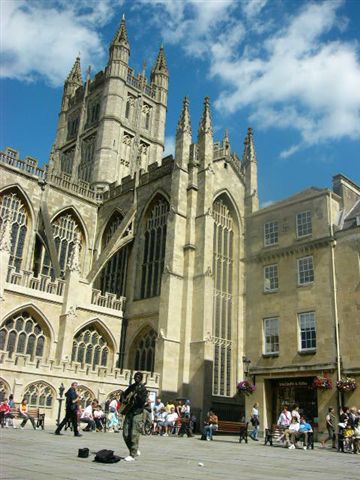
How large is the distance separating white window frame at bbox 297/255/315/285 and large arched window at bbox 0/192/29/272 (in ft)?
56.9

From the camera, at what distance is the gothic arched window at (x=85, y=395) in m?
24.0

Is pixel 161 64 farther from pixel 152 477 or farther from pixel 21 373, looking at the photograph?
pixel 152 477

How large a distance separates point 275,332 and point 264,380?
2441 millimetres

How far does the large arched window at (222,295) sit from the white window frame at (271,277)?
13.4 feet

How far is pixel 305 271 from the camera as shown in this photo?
2600 cm

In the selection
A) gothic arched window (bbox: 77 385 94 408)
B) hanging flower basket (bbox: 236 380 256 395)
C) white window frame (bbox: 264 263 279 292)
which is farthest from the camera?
white window frame (bbox: 264 263 279 292)

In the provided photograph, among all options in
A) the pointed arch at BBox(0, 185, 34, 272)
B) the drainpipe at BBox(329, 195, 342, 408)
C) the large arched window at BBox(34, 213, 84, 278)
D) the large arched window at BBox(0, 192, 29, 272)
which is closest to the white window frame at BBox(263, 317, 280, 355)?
the drainpipe at BBox(329, 195, 342, 408)

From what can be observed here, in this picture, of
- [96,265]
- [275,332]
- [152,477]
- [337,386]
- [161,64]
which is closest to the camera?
[152,477]

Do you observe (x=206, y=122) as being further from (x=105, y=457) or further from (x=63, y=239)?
(x=105, y=457)

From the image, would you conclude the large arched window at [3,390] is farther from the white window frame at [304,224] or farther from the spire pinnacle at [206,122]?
the spire pinnacle at [206,122]

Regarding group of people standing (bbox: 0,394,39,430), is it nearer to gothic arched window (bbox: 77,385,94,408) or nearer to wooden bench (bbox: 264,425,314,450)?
gothic arched window (bbox: 77,385,94,408)

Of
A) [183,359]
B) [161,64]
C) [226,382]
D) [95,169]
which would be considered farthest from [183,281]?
[161,64]

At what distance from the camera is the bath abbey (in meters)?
24.2

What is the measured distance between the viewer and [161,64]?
2344 inches
